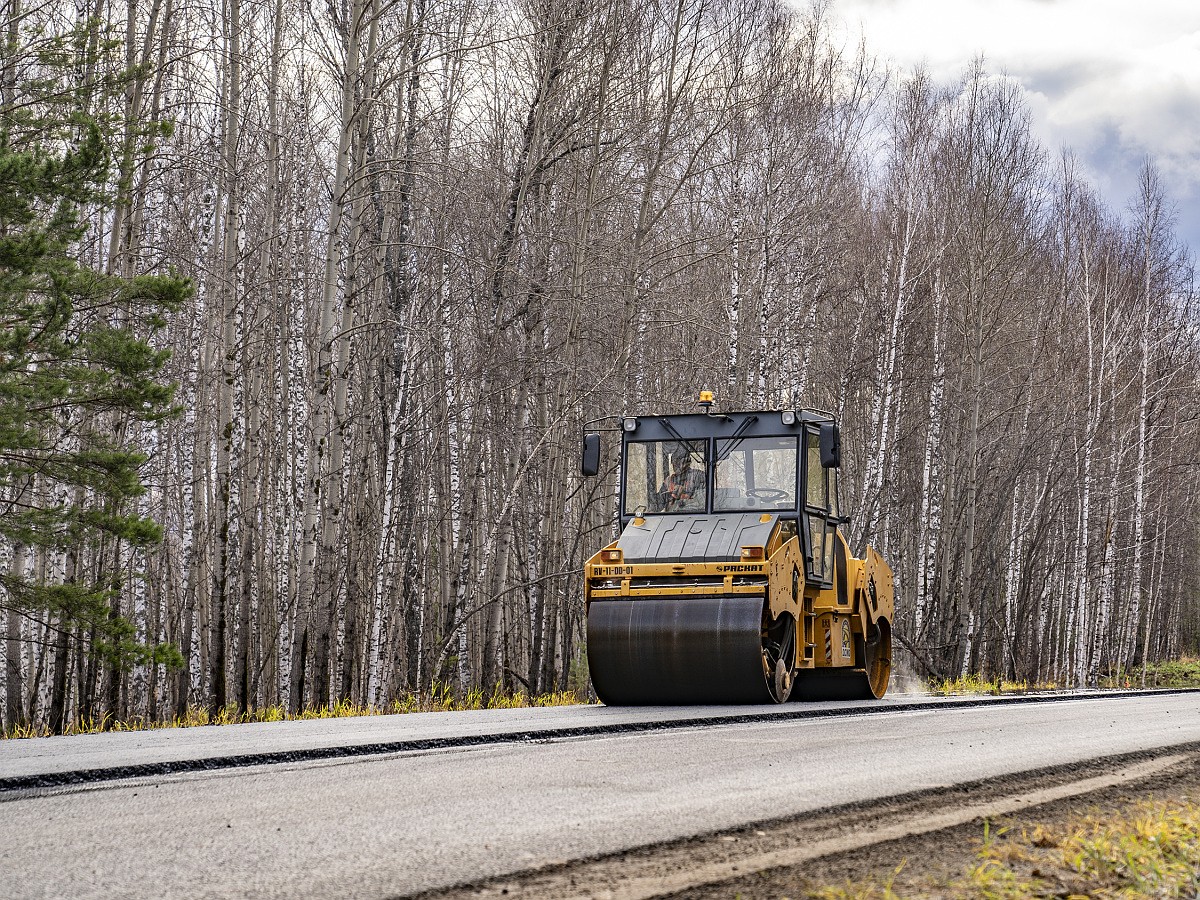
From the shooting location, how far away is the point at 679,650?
39.7 feet

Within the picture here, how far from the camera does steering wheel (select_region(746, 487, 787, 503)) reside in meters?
13.4

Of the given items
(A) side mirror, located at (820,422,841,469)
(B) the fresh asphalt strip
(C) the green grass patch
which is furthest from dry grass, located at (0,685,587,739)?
(C) the green grass patch

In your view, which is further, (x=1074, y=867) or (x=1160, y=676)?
(x=1160, y=676)

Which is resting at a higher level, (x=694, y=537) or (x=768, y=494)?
(x=768, y=494)

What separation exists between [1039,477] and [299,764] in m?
35.9

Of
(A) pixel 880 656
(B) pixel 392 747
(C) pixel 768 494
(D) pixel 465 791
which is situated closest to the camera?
(D) pixel 465 791

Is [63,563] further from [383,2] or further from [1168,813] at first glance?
[1168,813]

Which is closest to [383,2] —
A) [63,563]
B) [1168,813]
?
[63,563]

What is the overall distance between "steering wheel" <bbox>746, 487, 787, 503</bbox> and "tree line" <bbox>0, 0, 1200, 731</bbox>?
3861 millimetres

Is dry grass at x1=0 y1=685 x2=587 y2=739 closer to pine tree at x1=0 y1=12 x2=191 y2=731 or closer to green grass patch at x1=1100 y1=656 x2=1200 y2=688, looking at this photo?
pine tree at x1=0 y1=12 x2=191 y2=731

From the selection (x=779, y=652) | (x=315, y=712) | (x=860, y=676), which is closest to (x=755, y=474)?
(x=779, y=652)

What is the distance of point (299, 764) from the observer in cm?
680

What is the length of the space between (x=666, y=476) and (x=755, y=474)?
3.13 ft

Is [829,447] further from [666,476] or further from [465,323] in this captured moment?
[465,323]
